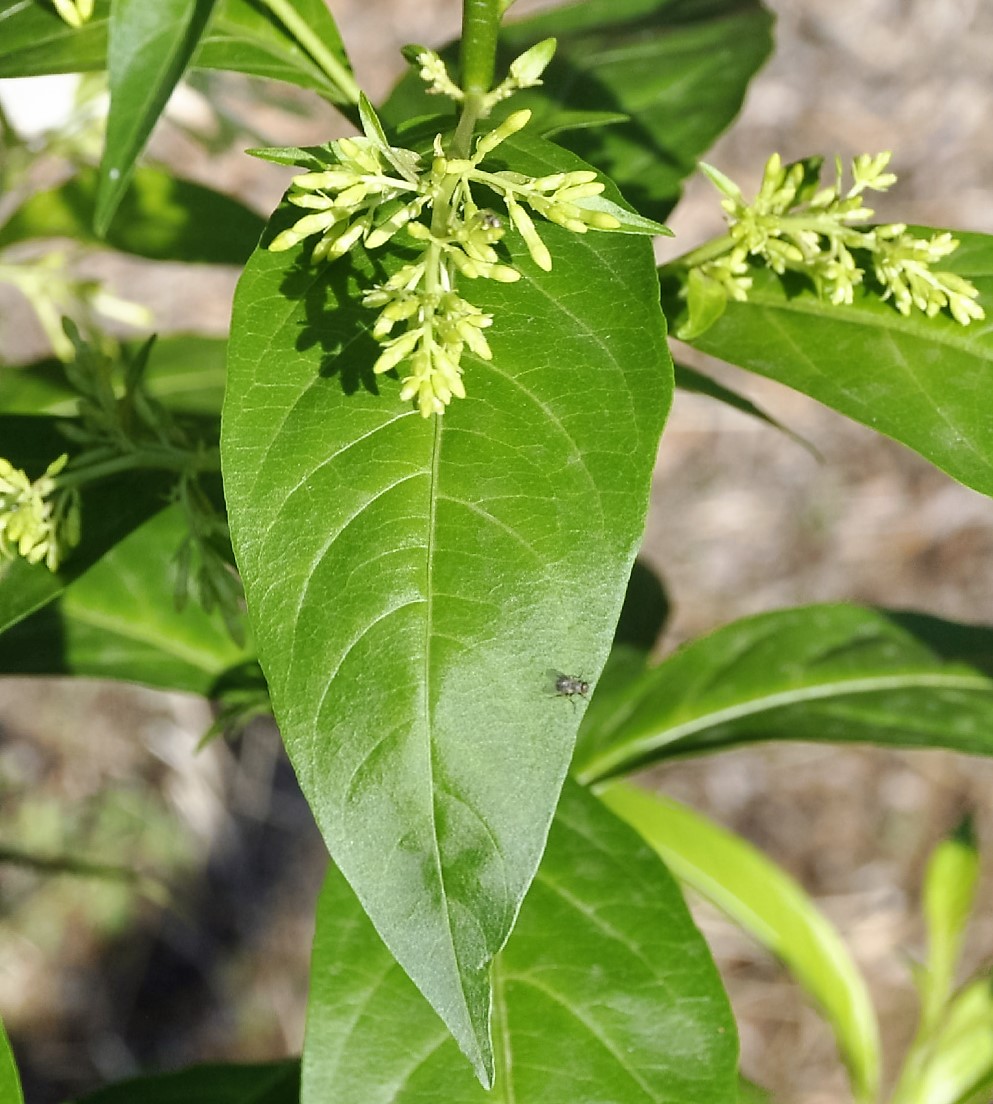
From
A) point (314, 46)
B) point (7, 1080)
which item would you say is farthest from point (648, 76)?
point (7, 1080)

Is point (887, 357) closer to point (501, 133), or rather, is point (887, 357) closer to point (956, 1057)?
point (501, 133)

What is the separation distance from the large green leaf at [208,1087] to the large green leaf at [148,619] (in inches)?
17.1

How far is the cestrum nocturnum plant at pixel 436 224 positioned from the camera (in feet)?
2.55

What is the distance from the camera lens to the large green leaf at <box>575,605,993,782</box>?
1399mm

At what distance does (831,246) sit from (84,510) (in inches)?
25.9

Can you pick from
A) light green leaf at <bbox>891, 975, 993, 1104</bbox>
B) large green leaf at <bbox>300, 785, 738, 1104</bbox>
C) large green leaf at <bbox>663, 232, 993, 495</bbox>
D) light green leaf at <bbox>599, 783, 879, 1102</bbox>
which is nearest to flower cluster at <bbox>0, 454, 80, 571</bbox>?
large green leaf at <bbox>300, 785, 738, 1104</bbox>

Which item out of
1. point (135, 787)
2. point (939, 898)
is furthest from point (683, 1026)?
point (135, 787)

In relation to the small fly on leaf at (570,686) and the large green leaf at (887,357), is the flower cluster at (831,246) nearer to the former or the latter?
the large green leaf at (887,357)

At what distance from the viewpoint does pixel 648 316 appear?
0.82 metres

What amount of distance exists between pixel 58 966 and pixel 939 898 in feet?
7.87

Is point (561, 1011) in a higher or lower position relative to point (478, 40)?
lower

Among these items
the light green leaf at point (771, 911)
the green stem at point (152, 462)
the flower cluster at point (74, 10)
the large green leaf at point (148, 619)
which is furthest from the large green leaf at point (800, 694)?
the flower cluster at point (74, 10)

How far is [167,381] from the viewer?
1682mm

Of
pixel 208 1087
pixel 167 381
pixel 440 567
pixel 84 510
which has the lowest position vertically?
pixel 208 1087
